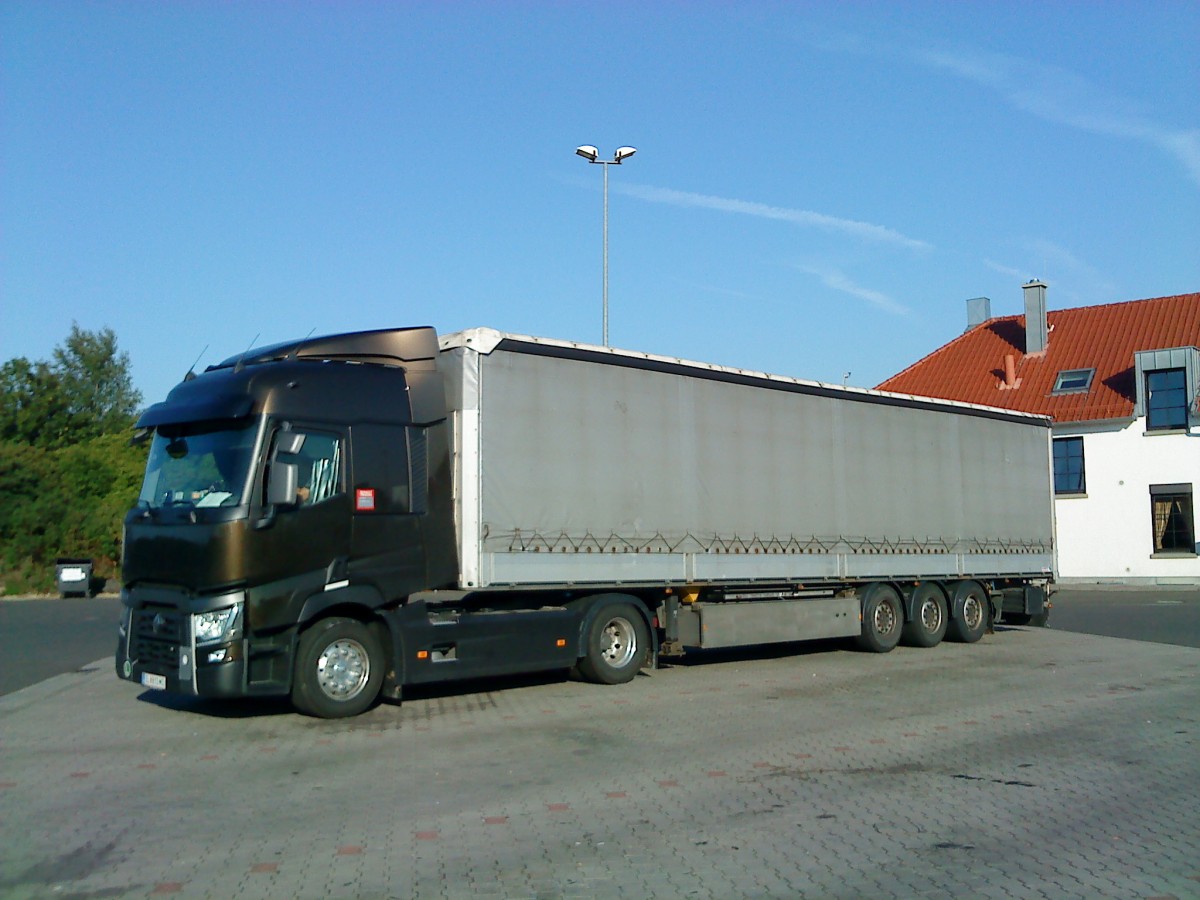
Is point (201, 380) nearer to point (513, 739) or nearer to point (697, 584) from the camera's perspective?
point (513, 739)

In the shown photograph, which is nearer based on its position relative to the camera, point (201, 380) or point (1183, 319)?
point (201, 380)

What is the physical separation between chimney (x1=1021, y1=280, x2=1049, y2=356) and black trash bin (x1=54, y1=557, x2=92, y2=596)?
33.7 metres

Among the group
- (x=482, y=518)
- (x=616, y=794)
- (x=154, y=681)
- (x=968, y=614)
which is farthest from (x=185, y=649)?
(x=968, y=614)

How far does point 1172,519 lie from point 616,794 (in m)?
33.5

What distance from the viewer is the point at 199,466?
1102 cm

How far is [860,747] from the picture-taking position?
9.84m

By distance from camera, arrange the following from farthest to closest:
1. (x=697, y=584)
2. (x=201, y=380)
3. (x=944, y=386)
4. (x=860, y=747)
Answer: (x=944, y=386), (x=697, y=584), (x=201, y=380), (x=860, y=747)

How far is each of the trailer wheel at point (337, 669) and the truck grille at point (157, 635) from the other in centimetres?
112

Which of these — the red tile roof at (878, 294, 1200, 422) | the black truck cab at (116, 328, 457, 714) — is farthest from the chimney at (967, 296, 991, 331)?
the black truck cab at (116, 328, 457, 714)

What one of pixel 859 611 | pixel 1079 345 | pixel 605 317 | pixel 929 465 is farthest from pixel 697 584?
pixel 1079 345

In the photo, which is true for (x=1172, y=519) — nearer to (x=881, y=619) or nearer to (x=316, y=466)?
(x=881, y=619)

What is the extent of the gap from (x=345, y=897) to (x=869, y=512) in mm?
12582

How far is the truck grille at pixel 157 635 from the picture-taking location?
34.7ft

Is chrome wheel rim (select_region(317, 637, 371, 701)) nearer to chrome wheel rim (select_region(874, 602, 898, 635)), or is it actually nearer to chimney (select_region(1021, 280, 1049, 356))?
chrome wheel rim (select_region(874, 602, 898, 635))
